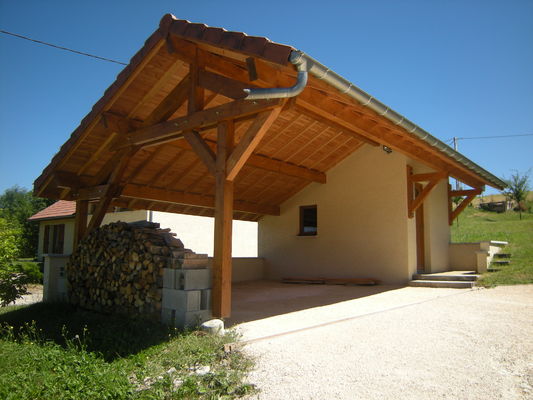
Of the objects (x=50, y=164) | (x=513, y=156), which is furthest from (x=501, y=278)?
(x=513, y=156)

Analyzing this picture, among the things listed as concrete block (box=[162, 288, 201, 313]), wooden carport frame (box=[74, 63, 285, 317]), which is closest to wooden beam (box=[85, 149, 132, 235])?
wooden carport frame (box=[74, 63, 285, 317])

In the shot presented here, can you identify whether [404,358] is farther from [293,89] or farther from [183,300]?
[293,89]

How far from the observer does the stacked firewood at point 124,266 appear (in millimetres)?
5445

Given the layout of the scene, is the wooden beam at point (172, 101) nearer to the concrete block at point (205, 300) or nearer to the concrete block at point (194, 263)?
the concrete block at point (194, 263)

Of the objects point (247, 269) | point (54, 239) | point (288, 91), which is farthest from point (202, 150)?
point (54, 239)

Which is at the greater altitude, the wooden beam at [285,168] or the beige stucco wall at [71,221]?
the wooden beam at [285,168]

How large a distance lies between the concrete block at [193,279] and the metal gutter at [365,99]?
8.90 ft

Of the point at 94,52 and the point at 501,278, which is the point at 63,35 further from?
the point at 501,278

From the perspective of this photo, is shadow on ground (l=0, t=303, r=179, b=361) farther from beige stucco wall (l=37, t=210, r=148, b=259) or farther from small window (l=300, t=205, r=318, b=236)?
beige stucco wall (l=37, t=210, r=148, b=259)

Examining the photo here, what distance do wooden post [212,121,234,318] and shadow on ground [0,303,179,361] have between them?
0.68 metres

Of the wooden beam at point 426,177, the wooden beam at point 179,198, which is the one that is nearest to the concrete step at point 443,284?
the wooden beam at point 426,177

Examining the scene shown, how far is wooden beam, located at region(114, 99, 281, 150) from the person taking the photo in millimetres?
5129

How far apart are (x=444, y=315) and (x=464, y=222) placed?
17706 mm

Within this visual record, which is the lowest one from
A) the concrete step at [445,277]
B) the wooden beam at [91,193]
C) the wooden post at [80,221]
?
the concrete step at [445,277]
